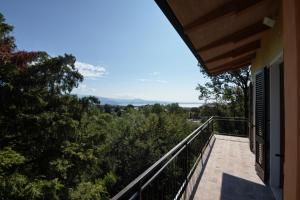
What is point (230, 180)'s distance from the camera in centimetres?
410

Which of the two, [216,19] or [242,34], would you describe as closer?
[216,19]

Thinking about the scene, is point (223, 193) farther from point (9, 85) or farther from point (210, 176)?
point (9, 85)

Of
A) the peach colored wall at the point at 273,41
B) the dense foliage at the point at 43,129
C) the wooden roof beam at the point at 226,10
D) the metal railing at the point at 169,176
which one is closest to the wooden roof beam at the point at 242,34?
the peach colored wall at the point at 273,41

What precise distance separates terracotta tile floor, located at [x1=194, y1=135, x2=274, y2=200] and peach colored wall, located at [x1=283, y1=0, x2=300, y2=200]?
238 centimetres

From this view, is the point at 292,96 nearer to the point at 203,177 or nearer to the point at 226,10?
the point at 226,10

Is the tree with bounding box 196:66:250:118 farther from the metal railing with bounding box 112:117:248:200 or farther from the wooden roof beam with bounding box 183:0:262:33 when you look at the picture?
the wooden roof beam with bounding box 183:0:262:33

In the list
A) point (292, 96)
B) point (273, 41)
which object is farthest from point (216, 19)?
point (292, 96)

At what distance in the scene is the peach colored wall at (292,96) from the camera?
1.09m

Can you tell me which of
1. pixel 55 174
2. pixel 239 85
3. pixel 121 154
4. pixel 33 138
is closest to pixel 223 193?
pixel 55 174

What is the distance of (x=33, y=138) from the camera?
6926 mm

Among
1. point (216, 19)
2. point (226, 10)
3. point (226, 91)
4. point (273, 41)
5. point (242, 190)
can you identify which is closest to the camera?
point (226, 10)

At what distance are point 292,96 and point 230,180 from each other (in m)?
3.34

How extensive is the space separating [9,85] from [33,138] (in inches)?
63.5

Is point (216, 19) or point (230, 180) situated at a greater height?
point (216, 19)
